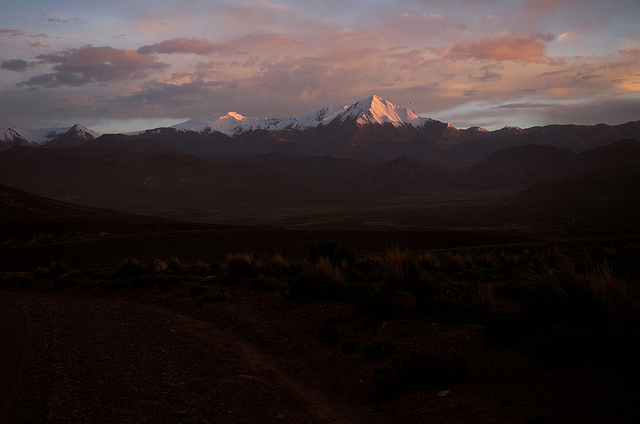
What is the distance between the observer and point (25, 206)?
273 feet

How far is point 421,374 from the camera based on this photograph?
6.23 m

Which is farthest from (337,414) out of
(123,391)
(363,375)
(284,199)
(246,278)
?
(284,199)

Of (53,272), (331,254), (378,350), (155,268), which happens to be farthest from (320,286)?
(53,272)

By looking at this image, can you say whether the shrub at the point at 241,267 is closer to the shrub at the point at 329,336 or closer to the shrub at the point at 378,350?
the shrub at the point at 329,336

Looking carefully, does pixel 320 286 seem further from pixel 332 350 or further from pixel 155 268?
pixel 155 268

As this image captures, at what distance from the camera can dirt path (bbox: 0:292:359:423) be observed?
5.73 m

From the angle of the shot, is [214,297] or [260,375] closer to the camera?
[260,375]

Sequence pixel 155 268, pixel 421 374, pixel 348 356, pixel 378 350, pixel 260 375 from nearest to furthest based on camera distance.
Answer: pixel 421 374 < pixel 260 375 < pixel 378 350 < pixel 348 356 < pixel 155 268

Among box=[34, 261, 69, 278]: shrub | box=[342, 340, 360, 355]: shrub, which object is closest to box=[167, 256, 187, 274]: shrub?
box=[34, 261, 69, 278]: shrub

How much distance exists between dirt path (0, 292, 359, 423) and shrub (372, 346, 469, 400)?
0.68m

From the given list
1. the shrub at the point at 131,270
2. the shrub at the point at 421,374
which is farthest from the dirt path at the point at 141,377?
the shrub at the point at 131,270

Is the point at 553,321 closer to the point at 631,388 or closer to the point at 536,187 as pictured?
the point at 631,388

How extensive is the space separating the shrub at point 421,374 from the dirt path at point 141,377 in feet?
2.23

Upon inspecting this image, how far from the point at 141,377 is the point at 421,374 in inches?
167
